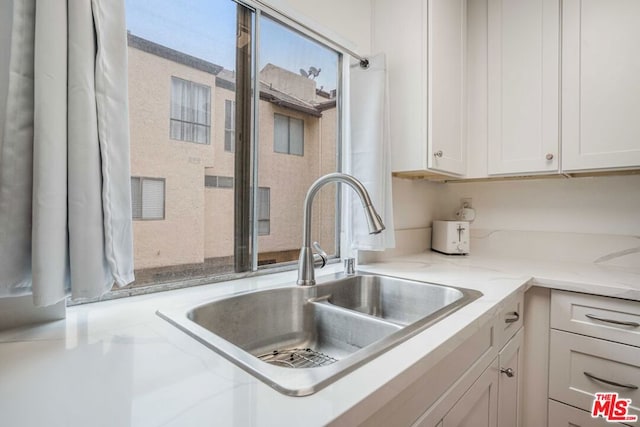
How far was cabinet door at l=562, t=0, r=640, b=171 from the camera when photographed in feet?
4.33

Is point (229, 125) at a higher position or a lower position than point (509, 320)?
higher

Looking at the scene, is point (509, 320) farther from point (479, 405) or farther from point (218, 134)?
point (218, 134)

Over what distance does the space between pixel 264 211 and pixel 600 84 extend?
1.56 meters

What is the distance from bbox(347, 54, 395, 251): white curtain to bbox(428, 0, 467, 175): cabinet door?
214mm

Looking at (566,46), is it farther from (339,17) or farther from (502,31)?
(339,17)

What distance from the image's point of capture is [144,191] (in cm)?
98

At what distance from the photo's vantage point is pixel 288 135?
1.40 meters

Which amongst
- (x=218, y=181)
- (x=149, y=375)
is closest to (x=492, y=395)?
(x=149, y=375)

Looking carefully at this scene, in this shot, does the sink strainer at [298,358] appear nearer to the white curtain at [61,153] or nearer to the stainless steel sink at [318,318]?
the stainless steel sink at [318,318]

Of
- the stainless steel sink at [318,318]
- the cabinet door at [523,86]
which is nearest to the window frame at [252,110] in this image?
the stainless steel sink at [318,318]

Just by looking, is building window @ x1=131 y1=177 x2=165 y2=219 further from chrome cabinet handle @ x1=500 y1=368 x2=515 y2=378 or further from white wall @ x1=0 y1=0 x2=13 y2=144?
chrome cabinet handle @ x1=500 y1=368 x2=515 y2=378

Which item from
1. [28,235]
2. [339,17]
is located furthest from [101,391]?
[339,17]

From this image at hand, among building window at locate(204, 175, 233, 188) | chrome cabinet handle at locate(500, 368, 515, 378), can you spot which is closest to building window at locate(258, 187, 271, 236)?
building window at locate(204, 175, 233, 188)

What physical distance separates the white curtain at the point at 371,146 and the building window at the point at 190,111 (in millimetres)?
660
